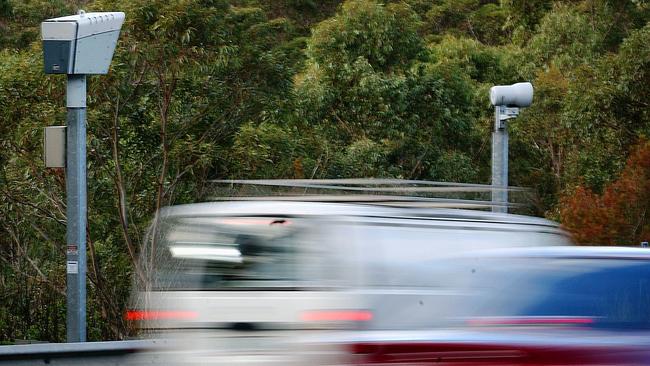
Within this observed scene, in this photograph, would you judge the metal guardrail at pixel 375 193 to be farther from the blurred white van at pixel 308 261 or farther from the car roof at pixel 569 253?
the car roof at pixel 569 253

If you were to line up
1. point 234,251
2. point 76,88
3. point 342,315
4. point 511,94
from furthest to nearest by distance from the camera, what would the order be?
point 511,94 → point 76,88 → point 234,251 → point 342,315

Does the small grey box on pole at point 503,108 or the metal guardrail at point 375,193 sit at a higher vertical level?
the small grey box on pole at point 503,108

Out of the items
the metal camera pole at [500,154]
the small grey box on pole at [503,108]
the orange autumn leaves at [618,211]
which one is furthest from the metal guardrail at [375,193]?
the orange autumn leaves at [618,211]

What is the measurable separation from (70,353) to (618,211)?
15.1m

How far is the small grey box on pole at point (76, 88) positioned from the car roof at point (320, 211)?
479 cm

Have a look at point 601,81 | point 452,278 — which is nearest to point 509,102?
point 452,278

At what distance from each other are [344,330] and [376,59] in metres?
22.8

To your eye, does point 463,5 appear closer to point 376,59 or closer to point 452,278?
point 376,59

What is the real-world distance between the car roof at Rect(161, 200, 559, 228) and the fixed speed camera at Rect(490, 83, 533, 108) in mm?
7532

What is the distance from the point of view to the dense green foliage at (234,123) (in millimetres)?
16906

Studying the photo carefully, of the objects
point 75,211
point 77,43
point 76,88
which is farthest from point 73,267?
point 77,43

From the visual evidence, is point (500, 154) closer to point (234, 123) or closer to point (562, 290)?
point (234, 123)

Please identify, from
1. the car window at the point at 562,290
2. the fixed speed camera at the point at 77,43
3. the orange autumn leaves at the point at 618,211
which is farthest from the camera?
the orange autumn leaves at the point at 618,211

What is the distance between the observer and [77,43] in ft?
38.0
